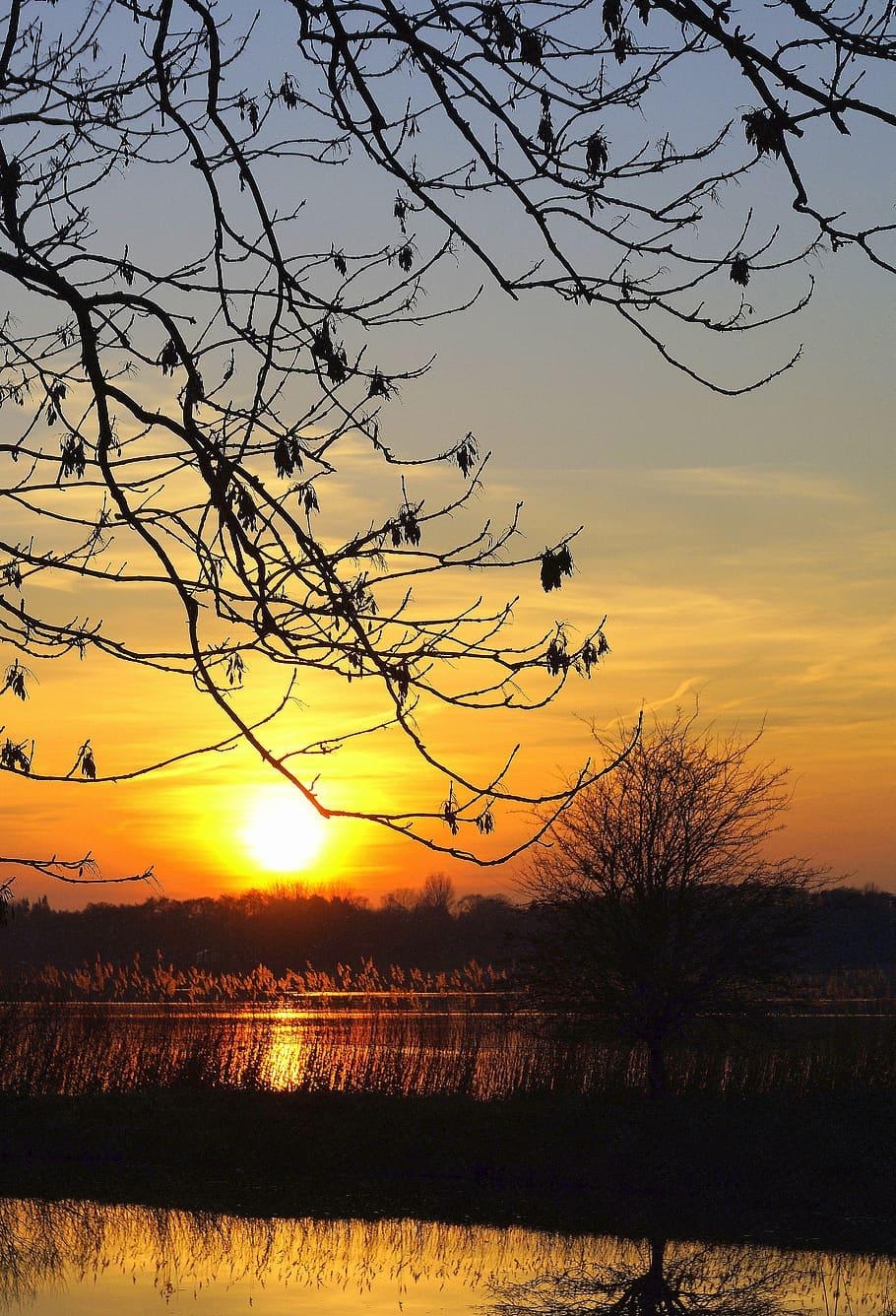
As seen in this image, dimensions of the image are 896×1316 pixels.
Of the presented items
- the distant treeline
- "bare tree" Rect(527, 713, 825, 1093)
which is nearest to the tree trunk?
"bare tree" Rect(527, 713, 825, 1093)

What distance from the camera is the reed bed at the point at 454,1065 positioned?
24.3 metres

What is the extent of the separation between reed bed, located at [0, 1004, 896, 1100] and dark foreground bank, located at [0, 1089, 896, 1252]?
0.64 m

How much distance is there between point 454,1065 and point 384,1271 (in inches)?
360

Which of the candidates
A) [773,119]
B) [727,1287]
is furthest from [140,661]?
[727,1287]

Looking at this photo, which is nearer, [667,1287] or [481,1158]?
[667,1287]

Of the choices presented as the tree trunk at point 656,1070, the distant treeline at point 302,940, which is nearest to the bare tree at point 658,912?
the tree trunk at point 656,1070

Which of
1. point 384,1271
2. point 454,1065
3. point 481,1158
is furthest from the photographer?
point 454,1065

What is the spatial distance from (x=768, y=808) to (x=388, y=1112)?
749 centimetres

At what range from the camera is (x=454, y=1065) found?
25.4m

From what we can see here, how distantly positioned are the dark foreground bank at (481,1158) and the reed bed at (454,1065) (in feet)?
2.11

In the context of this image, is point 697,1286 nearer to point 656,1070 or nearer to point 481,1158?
point 481,1158

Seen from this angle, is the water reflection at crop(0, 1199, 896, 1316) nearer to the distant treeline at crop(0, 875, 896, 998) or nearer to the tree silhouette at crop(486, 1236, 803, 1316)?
the tree silhouette at crop(486, 1236, 803, 1316)

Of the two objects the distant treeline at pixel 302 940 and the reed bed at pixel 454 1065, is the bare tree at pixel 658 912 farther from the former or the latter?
the distant treeline at pixel 302 940

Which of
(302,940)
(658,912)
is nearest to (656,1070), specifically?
(658,912)
